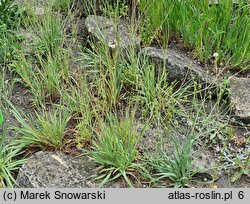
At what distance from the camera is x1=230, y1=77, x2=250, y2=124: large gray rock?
10.9ft

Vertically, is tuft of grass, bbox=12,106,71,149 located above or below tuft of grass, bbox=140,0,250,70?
below

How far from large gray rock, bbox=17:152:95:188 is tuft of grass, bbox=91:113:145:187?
10cm

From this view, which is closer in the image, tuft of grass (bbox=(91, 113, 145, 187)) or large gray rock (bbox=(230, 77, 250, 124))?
tuft of grass (bbox=(91, 113, 145, 187))

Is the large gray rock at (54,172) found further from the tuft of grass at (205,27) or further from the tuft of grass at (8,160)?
the tuft of grass at (205,27)

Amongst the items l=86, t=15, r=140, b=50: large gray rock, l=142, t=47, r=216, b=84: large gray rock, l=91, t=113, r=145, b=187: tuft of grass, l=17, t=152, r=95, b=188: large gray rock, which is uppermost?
l=86, t=15, r=140, b=50: large gray rock

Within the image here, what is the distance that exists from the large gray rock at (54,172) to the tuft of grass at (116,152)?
104mm

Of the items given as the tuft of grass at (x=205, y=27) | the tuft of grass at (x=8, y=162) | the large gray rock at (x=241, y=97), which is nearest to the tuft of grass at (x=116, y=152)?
the tuft of grass at (x=8, y=162)

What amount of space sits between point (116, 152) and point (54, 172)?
1.41 ft

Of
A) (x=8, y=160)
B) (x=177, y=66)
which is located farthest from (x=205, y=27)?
(x=8, y=160)

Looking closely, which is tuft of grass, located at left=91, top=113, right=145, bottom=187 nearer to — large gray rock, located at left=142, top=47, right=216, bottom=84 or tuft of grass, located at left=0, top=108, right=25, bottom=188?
tuft of grass, located at left=0, top=108, right=25, bottom=188

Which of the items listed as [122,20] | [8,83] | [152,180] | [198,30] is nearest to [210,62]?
[198,30]

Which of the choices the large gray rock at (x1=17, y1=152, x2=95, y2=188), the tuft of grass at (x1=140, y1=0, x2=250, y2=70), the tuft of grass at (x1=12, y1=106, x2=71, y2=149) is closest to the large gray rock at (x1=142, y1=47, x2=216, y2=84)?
the tuft of grass at (x1=140, y1=0, x2=250, y2=70)

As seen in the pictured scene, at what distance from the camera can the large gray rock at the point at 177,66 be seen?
143 inches
